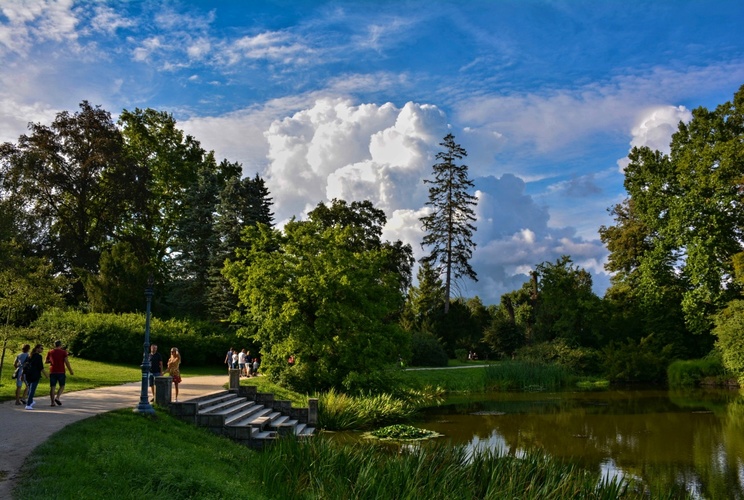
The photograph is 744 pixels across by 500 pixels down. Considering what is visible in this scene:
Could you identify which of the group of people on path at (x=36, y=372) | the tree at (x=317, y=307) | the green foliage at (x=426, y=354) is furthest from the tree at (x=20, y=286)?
the green foliage at (x=426, y=354)

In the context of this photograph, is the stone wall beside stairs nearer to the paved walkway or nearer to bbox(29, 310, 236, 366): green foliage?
the paved walkway

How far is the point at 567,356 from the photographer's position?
46.2 meters

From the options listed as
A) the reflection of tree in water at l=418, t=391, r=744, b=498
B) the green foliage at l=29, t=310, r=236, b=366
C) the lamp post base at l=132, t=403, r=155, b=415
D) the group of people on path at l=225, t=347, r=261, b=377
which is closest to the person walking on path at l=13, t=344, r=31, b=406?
the lamp post base at l=132, t=403, r=155, b=415

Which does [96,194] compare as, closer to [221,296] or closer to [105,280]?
[105,280]

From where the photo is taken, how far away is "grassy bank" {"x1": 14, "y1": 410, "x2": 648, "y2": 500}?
31.8 ft

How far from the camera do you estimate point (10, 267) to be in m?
20.8

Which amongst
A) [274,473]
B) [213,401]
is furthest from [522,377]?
[274,473]

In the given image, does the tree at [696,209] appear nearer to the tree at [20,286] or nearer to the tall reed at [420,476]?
the tall reed at [420,476]

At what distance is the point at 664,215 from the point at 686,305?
6795 mm

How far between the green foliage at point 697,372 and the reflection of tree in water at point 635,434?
7.03m

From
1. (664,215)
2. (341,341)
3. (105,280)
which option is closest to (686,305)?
(664,215)

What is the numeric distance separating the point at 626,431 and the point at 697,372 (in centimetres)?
2300

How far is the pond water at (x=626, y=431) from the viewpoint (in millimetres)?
15711

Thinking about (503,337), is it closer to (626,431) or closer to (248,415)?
(626,431)
